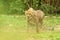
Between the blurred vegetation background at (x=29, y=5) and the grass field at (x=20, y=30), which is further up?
the blurred vegetation background at (x=29, y=5)

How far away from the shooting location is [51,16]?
14523mm

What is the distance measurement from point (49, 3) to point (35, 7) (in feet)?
3.03

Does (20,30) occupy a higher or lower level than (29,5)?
lower

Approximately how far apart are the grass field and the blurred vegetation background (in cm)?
137

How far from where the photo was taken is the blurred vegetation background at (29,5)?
15344 mm

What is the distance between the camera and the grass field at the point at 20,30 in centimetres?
970

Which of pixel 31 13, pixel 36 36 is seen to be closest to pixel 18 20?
pixel 31 13

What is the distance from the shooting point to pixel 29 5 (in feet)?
51.3

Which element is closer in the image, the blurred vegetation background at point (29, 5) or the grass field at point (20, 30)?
the grass field at point (20, 30)

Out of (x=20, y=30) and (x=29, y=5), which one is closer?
(x=20, y=30)

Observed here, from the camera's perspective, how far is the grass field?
9695 mm

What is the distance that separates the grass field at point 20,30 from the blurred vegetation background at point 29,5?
1.37 meters

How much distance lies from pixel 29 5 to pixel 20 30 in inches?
189

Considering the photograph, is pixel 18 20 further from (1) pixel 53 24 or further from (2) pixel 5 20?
(1) pixel 53 24
